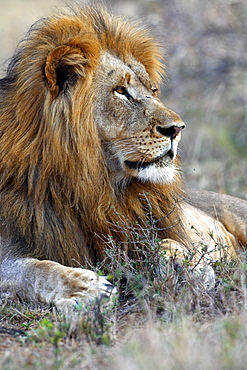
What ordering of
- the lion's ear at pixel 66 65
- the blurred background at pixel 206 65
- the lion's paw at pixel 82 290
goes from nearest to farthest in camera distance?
the lion's paw at pixel 82 290
the lion's ear at pixel 66 65
the blurred background at pixel 206 65

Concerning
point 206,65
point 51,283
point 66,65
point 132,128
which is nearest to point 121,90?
point 132,128

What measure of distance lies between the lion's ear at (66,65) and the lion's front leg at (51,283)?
1126mm

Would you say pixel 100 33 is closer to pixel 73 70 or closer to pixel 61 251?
pixel 73 70

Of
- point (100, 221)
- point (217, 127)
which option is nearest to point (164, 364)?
point (100, 221)

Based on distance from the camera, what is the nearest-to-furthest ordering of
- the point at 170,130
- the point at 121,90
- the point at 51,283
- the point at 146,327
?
the point at 146,327 < the point at 51,283 < the point at 170,130 < the point at 121,90

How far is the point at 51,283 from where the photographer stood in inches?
151

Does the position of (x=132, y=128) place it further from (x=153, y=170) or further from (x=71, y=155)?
(x=71, y=155)

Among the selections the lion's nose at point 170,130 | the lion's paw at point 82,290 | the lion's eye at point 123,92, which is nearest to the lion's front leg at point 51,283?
the lion's paw at point 82,290

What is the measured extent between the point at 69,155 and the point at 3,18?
53.6ft

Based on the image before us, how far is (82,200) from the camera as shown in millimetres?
4105

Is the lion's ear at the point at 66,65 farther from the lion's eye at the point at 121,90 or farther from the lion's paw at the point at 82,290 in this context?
the lion's paw at the point at 82,290

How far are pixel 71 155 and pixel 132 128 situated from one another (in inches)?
17.5

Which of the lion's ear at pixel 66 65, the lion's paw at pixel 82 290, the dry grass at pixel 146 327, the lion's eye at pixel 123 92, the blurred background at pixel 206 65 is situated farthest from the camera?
the blurred background at pixel 206 65

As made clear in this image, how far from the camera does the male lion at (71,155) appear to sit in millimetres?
4051
